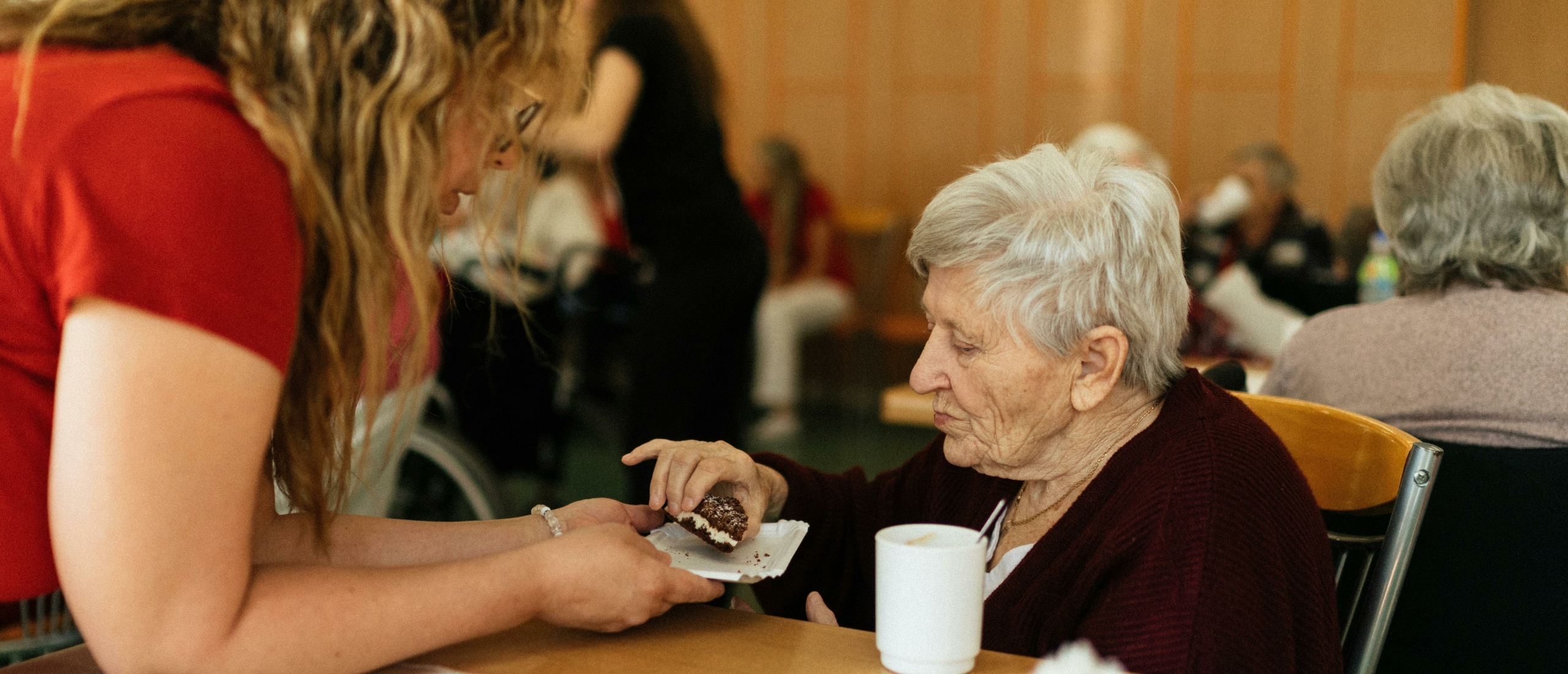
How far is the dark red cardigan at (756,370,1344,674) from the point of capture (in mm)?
1051

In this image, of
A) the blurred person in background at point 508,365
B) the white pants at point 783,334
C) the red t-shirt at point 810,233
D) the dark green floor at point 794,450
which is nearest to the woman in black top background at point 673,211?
the blurred person in background at point 508,365

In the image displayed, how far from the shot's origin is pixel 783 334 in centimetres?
585

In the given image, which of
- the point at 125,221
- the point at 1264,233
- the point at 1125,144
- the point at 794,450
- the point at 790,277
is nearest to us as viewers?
the point at 125,221

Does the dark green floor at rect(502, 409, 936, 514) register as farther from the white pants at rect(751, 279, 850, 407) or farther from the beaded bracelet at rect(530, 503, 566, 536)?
the beaded bracelet at rect(530, 503, 566, 536)

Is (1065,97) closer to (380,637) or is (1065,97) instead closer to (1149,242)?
(1149,242)

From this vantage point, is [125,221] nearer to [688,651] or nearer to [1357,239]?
[688,651]

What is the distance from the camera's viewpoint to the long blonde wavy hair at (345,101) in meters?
0.83

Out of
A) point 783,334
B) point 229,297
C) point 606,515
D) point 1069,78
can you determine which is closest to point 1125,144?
point 1069,78

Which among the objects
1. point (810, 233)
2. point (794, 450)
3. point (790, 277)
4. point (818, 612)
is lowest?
point (794, 450)

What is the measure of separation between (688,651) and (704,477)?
0.38m

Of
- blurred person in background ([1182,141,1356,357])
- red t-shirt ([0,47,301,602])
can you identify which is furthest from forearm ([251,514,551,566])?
blurred person in background ([1182,141,1356,357])

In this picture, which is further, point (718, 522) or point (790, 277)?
point (790, 277)

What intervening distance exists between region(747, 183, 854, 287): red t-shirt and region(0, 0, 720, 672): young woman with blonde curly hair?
505 cm

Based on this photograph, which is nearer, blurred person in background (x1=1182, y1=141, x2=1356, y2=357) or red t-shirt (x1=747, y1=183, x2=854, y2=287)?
blurred person in background (x1=1182, y1=141, x2=1356, y2=357)
